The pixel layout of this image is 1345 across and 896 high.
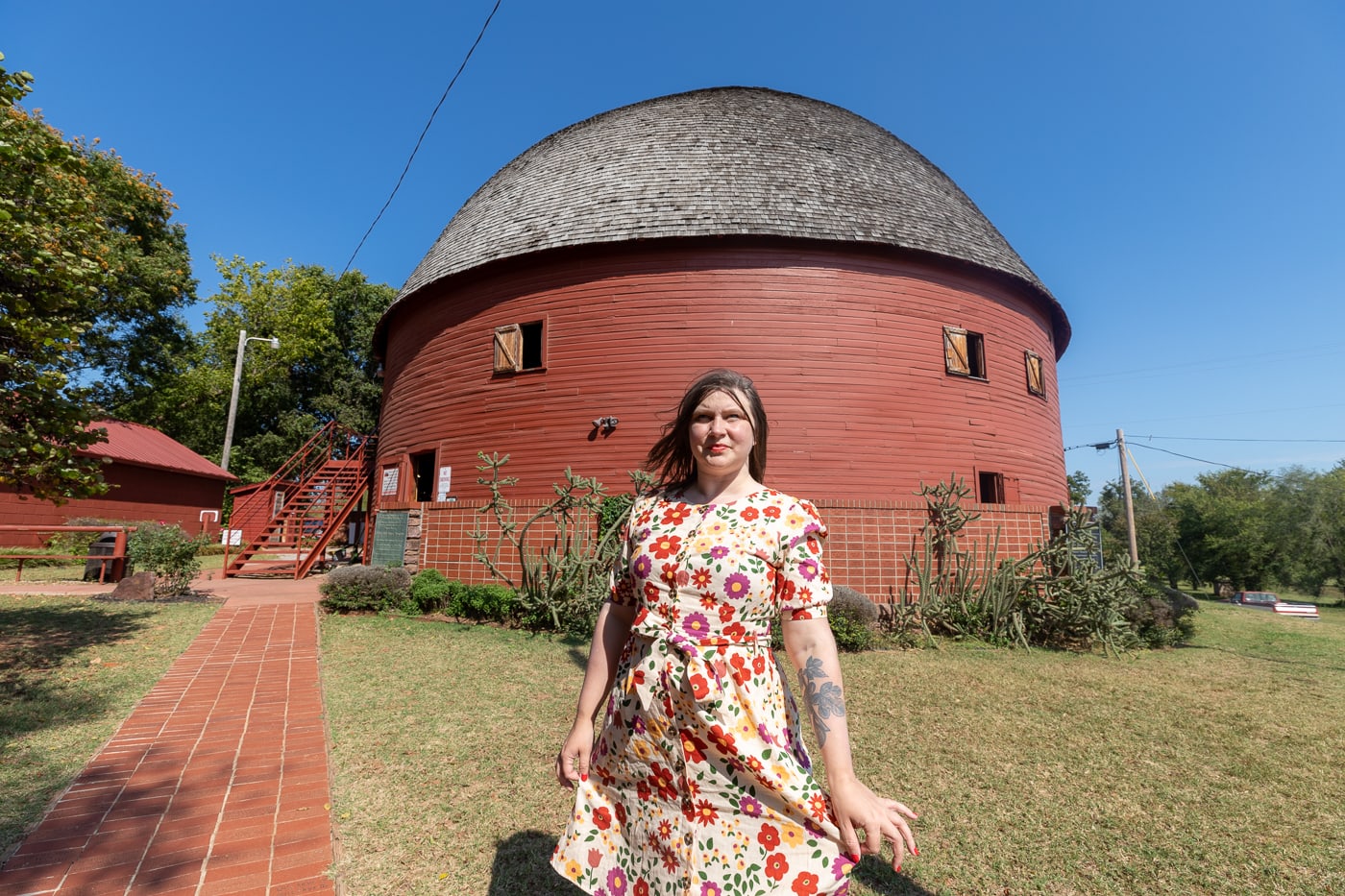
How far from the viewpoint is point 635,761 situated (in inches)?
68.7

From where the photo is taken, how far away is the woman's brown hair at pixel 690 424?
1916 mm

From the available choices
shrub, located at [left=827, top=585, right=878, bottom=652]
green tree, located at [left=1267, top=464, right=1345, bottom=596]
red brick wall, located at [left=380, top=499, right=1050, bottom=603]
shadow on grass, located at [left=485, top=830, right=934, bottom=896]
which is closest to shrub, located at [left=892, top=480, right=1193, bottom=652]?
red brick wall, located at [left=380, top=499, right=1050, bottom=603]

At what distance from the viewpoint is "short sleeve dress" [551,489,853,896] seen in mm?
1570

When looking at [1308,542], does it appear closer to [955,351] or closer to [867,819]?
[955,351]

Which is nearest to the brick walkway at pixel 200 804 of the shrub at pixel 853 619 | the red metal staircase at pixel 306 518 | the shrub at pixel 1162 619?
the shrub at pixel 853 619

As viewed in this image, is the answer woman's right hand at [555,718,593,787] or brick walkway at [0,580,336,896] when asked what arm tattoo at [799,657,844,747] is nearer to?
woman's right hand at [555,718,593,787]

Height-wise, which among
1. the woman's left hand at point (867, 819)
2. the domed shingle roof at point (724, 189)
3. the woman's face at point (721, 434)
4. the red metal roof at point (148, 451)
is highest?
the domed shingle roof at point (724, 189)

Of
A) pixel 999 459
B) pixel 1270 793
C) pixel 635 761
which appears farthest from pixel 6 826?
pixel 999 459

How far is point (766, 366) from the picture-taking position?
11.2m

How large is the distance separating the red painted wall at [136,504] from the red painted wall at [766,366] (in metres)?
13.3

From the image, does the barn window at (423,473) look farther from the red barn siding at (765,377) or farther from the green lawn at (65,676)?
the green lawn at (65,676)

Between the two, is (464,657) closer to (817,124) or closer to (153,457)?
(817,124)

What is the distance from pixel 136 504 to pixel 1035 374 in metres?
28.2

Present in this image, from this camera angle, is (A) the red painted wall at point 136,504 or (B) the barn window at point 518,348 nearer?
(B) the barn window at point 518,348
